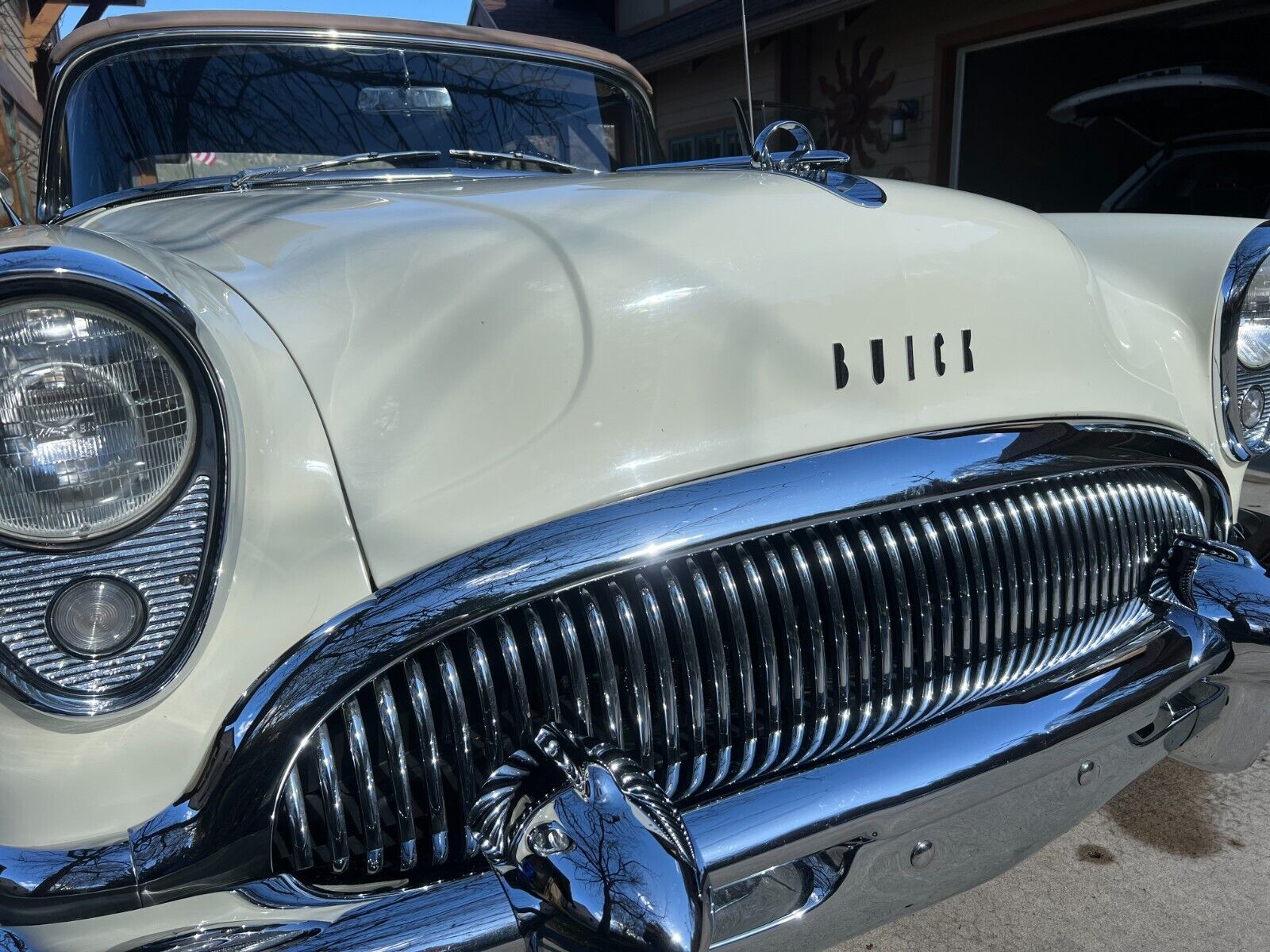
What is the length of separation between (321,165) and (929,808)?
1.65 m

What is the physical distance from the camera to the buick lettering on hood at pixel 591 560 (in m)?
1.01

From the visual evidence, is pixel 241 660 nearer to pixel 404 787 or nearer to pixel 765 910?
pixel 404 787

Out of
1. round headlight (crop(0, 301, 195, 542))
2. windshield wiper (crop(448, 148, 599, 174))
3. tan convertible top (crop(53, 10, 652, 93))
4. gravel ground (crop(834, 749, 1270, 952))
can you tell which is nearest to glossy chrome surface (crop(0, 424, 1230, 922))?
round headlight (crop(0, 301, 195, 542))

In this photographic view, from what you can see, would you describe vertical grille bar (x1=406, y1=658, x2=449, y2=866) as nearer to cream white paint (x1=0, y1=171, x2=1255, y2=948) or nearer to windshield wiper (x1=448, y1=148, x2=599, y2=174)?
cream white paint (x1=0, y1=171, x2=1255, y2=948)

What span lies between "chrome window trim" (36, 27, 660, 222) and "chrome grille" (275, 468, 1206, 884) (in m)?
1.65

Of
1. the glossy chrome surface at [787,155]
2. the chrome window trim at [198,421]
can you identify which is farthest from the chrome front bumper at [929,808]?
the glossy chrome surface at [787,155]

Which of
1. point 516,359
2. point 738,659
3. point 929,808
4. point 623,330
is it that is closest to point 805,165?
point 623,330

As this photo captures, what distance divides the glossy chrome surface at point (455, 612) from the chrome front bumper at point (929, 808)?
0.07ft

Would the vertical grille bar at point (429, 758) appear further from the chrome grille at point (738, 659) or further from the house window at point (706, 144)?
the house window at point (706, 144)

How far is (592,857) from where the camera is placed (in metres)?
1.04

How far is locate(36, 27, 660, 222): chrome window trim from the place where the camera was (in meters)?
A: 2.19

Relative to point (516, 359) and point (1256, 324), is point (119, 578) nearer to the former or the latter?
point (516, 359)

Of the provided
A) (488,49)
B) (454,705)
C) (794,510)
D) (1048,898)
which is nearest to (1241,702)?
(1048,898)

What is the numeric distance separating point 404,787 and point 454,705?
101 millimetres
